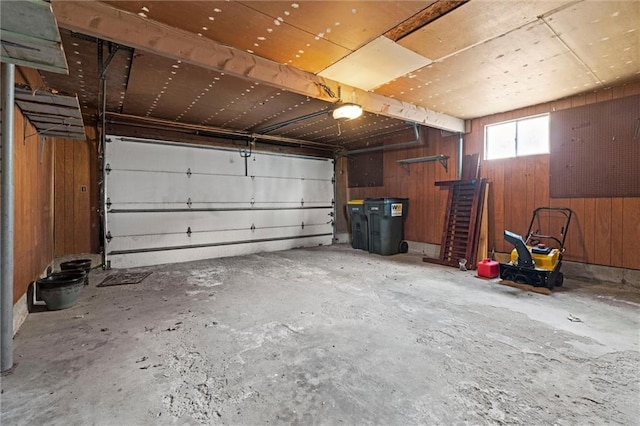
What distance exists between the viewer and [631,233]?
141 inches

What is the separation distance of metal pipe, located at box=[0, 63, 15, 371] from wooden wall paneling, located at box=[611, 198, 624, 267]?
596 cm

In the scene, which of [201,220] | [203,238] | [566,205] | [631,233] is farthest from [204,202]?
[631,233]

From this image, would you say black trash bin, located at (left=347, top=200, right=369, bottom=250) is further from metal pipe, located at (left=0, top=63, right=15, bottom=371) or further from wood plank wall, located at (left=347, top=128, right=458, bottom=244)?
metal pipe, located at (left=0, top=63, right=15, bottom=371)

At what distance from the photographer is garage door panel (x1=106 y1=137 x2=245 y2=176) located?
486 centimetres

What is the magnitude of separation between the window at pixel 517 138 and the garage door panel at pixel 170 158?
4.72m

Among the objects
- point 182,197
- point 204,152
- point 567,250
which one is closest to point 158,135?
point 204,152

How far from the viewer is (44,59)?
170 centimetres

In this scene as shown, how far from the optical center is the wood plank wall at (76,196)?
4.53m

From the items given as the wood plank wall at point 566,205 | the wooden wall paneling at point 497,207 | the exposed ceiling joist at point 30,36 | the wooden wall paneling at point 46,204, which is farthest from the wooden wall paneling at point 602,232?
the wooden wall paneling at point 46,204

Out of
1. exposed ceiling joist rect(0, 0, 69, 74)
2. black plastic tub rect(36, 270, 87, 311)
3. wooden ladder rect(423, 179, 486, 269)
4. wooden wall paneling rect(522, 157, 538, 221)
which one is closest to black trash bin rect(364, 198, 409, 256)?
wooden ladder rect(423, 179, 486, 269)

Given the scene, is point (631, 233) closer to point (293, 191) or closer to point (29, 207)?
point (293, 191)

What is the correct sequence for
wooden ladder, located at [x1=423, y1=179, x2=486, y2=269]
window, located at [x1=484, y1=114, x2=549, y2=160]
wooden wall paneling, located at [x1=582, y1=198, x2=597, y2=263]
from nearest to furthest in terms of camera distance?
1. wooden wall paneling, located at [x1=582, y1=198, x2=597, y2=263]
2. window, located at [x1=484, y1=114, x2=549, y2=160]
3. wooden ladder, located at [x1=423, y1=179, x2=486, y2=269]

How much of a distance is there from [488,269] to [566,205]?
1.41 meters

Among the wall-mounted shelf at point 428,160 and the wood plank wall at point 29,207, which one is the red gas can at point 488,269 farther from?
the wood plank wall at point 29,207
